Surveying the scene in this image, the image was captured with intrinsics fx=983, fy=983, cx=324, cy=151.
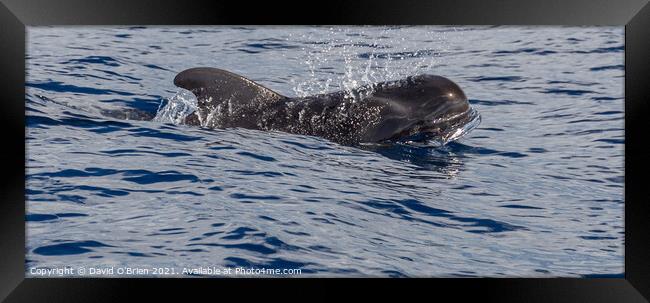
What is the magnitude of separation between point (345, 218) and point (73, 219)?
250 centimetres

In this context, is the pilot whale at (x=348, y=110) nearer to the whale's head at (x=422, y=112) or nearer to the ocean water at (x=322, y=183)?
the whale's head at (x=422, y=112)

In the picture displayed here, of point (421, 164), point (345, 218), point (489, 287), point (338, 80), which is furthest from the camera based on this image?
point (338, 80)

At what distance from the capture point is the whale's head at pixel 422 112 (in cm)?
1201

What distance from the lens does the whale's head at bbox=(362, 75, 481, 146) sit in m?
12.0

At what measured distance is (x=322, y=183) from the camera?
34.6ft

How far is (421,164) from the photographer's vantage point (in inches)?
457

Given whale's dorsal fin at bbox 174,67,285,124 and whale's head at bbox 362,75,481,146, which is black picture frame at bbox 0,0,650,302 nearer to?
whale's head at bbox 362,75,481,146

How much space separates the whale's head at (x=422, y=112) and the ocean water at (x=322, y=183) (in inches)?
8.6
